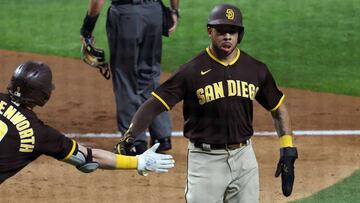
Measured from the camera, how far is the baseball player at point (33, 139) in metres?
5.40

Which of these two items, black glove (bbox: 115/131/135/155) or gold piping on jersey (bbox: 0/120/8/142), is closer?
gold piping on jersey (bbox: 0/120/8/142)

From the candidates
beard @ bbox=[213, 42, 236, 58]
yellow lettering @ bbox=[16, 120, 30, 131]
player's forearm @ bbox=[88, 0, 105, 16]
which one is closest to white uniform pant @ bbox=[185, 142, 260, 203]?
beard @ bbox=[213, 42, 236, 58]

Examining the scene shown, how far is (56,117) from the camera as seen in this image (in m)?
11.0

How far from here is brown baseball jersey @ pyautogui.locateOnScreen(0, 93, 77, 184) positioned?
5.39m

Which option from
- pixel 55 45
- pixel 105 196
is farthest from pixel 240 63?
pixel 55 45

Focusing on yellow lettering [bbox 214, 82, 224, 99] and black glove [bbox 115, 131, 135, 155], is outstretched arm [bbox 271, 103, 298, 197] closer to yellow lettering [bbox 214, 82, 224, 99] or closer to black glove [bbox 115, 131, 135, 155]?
yellow lettering [bbox 214, 82, 224, 99]

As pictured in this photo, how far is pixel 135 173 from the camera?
29.1 feet

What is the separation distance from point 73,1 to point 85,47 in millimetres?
8440

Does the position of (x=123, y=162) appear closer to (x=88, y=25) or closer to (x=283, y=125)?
(x=283, y=125)

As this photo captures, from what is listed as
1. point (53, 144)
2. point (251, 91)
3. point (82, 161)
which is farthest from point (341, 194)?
point (53, 144)

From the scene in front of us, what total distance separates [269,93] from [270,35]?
8957 mm

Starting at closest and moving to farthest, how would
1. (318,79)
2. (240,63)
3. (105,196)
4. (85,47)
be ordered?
(240,63) → (105,196) → (85,47) → (318,79)

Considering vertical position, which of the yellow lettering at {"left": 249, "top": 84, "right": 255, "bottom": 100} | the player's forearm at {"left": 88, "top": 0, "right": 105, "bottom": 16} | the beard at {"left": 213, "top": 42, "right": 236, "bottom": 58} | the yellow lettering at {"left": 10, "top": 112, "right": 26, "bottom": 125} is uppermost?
the player's forearm at {"left": 88, "top": 0, "right": 105, "bottom": 16}

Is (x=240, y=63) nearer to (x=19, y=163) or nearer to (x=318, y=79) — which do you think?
(x=19, y=163)
